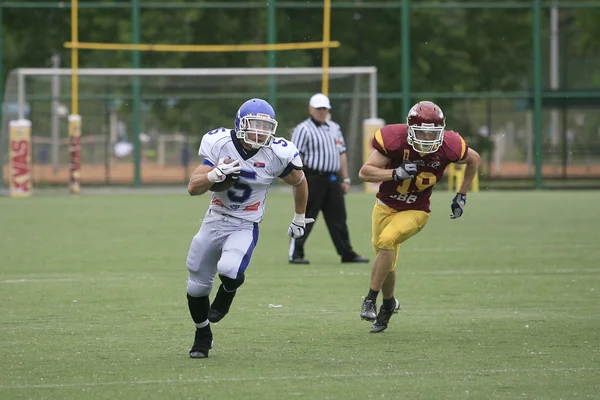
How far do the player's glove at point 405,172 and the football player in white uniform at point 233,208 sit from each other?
→ 81 centimetres

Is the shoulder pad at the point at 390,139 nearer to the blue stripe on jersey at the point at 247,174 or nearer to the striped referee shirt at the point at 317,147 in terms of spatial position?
the blue stripe on jersey at the point at 247,174

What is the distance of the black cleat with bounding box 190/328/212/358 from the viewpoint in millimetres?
7047

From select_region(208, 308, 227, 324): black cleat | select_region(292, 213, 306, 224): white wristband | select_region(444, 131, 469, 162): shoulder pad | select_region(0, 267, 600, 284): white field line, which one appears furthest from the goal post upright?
select_region(208, 308, 227, 324): black cleat

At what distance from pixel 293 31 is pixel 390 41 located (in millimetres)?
2549

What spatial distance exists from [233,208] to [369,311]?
147 centimetres

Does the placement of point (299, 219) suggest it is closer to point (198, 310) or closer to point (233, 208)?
point (233, 208)

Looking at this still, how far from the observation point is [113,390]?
6062 millimetres

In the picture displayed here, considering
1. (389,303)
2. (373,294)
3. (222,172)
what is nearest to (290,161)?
(222,172)

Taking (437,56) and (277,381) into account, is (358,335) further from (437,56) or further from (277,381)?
(437,56)

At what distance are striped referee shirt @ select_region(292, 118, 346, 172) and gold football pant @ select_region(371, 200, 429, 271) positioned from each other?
4.45 m

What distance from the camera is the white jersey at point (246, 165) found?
7137mm

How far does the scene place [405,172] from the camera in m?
7.74

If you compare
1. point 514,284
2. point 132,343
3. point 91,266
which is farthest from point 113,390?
point 91,266

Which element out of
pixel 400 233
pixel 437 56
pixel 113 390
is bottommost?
pixel 113 390
